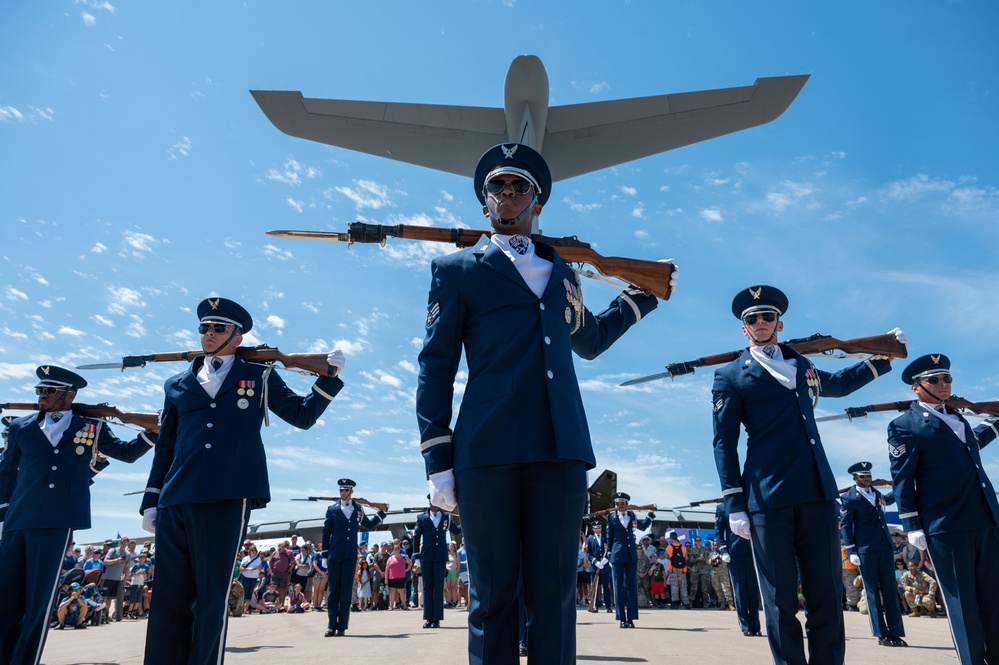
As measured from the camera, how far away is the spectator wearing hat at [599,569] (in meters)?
18.7

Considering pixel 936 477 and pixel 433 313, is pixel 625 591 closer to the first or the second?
pixel 936 477

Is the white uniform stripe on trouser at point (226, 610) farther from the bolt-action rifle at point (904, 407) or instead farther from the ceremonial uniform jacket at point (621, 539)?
the ceremonial uniform jacket at point (621, 539)

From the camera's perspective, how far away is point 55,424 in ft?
21.1

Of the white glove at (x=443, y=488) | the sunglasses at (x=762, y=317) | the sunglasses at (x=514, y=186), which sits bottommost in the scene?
the white glove at (x=443, y=488)

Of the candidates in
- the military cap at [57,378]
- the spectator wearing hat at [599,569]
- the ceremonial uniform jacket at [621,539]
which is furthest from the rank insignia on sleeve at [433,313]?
the spectator wearing hat at [599,569]

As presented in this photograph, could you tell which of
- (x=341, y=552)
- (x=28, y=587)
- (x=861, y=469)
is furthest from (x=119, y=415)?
(x=861, y=469)

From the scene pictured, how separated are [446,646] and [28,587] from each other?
4.29 m

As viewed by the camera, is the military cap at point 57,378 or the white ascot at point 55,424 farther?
the military cap at point 57,378

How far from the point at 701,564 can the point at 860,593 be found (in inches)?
187

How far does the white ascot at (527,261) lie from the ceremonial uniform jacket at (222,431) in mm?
2041

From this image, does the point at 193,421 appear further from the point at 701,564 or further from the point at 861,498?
the point at 701,564

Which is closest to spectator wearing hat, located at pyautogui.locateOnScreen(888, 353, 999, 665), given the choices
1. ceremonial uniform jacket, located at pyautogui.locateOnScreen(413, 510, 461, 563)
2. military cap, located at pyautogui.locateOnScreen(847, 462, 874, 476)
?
military cap, located at pyautogui.locateOnScreen(847, 462, 874, 476)

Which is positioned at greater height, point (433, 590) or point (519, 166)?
point (519, 166)

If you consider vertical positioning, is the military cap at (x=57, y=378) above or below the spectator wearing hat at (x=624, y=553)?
above
